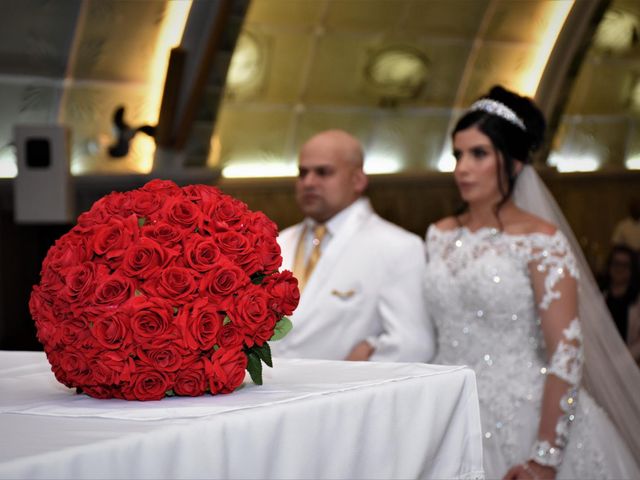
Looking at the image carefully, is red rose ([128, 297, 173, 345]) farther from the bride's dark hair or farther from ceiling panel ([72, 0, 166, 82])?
ceiling panel ([72, 0, 166, 82])

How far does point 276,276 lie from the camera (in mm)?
2018

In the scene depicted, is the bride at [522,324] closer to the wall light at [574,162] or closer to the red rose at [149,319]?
the red rose at [149,319]

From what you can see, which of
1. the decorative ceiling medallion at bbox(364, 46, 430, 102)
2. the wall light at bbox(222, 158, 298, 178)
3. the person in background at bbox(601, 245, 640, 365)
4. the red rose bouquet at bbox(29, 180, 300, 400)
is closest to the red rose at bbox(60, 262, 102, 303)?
the red rose bouquet at bbox(29, 180, 300, 400)

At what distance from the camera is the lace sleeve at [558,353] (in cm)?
339

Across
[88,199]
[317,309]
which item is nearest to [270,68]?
[88,199]

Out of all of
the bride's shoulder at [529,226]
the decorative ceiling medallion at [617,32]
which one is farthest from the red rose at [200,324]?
the decorative ceiling medallion at [617,32]

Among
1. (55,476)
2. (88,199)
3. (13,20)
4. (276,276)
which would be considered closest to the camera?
(55,476)

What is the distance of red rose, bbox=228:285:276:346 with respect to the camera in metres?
1.92

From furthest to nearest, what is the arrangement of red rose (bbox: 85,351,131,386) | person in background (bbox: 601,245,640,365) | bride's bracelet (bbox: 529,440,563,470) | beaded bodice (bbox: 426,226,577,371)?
1. person in background (bbox: 601,245,640,365)
2. beaded bodice (bbox: 426,226,577,371)
3. bride's bracelet (bbox: 529,440,563,470)
4. red rose (bbox: 85,351,131,386)

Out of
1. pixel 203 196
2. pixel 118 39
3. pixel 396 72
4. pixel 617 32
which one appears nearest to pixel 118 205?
pixel 203 196

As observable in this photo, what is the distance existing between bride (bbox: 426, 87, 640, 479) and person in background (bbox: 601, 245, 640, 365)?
268cm

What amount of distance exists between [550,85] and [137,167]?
5.92 metres

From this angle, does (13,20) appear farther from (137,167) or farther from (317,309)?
(317,309)

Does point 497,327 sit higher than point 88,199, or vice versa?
point 88,199
